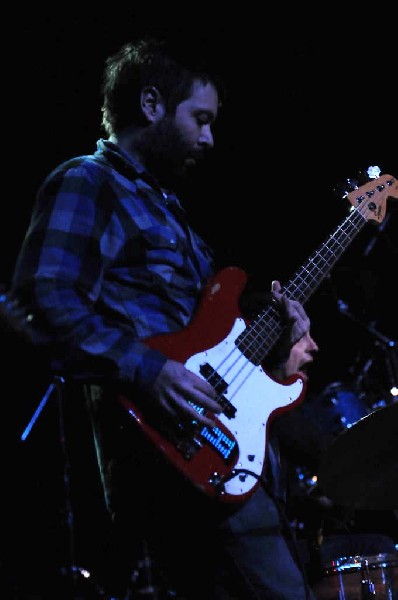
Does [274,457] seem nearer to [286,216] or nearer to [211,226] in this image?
[211,226]

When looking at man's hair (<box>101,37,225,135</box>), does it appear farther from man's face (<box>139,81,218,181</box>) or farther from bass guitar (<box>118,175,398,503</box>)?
bass guitar (<box>118,175,398,503</box>)

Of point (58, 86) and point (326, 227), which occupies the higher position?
point (58, 86)

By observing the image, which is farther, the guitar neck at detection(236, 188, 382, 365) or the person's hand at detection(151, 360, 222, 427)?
the guitar neck at detection(236, 188, 382, 365)

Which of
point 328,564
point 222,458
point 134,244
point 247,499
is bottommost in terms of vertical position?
point 328,564

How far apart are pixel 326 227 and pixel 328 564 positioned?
4.10 metres

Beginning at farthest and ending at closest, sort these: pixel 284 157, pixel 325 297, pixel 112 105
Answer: pixel 325 297 < pixel 284 157 < pixel 112 105

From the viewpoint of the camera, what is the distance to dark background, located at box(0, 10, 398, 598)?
13.1 feet

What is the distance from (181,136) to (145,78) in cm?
33

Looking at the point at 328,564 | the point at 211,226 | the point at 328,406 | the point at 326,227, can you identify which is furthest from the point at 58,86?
the point at 328,564

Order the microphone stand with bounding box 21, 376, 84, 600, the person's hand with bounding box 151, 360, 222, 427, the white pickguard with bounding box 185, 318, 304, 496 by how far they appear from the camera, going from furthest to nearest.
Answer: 1. the microphone stand with bounding box 21, 376, 84, 600
2. the white pickguard with bounding box 185, 318, 304, 496
3. the person's hand with bounding box 151, 360, 222, 427

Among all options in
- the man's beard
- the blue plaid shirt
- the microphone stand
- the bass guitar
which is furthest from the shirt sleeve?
the microphone stand

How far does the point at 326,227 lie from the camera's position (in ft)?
21.2

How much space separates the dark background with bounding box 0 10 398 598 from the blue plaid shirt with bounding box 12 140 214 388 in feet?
5.41

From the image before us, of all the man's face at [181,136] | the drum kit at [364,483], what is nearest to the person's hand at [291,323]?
the drum kit at [364,483]
